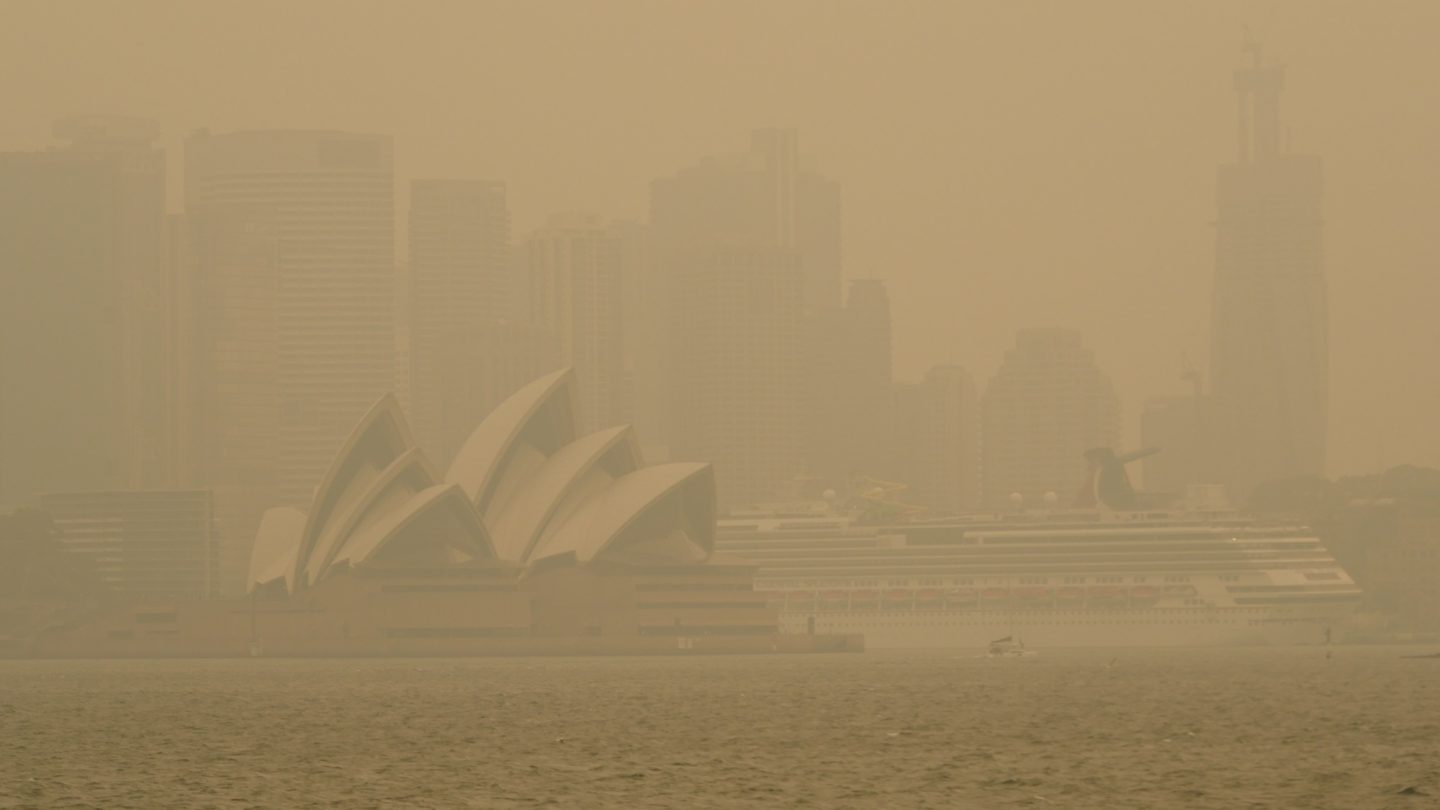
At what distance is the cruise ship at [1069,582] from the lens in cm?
14762

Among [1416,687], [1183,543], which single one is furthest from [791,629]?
[1416,687]

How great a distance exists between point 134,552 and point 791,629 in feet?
165

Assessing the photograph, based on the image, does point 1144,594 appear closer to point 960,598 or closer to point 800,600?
point 960,598

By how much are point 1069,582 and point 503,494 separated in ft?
122

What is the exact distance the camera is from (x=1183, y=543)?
150 m

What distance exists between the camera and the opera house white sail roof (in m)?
124

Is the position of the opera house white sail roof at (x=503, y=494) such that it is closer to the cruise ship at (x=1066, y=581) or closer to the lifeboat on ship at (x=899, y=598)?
the lifeboat on ship at (x=899, y=598)

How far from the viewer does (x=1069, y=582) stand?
150 metres

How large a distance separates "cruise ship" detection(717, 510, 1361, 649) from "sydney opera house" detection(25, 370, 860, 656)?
738 inches

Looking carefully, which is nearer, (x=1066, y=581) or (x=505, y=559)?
(x=505, y=559)

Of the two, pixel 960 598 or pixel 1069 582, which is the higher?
pixel 1069 582

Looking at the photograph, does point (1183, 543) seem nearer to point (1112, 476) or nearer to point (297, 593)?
point (1112, 476)

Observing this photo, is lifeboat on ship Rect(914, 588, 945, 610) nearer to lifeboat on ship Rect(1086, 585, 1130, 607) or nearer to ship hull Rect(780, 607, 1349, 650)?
ship hull Rect(780, 607, 1349, 650)

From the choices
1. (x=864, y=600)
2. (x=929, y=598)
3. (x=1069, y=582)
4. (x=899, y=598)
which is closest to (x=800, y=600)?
(x=864, y=600)
